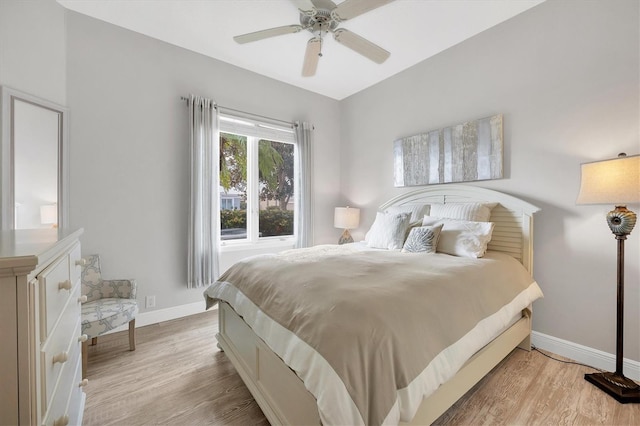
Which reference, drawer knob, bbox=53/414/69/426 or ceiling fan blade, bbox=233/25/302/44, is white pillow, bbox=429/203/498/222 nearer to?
ceiling fan blade, bbox=233/25/302/44

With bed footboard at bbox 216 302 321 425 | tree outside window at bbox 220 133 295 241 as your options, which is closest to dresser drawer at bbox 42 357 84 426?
bed footboard at bbox 216 302 321 425

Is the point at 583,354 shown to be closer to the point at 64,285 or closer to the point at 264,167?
the point at 64,285

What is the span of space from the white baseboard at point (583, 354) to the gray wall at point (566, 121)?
5cm

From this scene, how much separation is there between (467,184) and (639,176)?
131 cm

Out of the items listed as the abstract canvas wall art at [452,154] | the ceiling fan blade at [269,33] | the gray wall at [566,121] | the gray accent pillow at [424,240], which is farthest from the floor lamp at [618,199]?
the ceiling fan blade at [269,33]

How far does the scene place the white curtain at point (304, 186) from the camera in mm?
3850

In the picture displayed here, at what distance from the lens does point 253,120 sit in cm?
345

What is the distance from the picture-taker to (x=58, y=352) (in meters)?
0.96

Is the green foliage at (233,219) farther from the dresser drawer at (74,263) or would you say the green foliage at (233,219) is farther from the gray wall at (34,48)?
the dresser drawer at (74,263)

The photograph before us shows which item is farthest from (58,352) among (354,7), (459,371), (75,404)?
(354,7)

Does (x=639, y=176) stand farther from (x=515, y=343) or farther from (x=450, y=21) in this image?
(x=450, y=21)

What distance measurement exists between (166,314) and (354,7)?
3255 mm

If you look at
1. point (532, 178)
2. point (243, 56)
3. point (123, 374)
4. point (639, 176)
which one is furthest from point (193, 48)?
point (639, 176)

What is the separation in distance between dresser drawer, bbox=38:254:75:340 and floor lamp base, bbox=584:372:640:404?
2.91m
